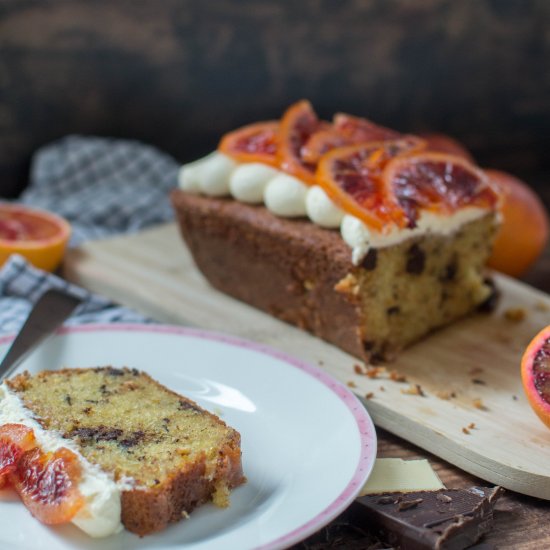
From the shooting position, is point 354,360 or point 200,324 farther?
point 200,324

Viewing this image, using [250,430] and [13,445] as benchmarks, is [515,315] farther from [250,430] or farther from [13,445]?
[13,445]

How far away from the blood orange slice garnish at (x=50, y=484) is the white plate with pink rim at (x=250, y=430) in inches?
2.3

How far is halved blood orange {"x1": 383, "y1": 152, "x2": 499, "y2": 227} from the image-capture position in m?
3.17

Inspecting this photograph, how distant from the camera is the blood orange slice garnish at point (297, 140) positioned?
11.0ft

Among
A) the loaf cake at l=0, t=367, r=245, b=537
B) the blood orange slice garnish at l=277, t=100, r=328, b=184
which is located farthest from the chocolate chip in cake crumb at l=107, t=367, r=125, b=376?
the blood orange slice garnish at l=277, t=100, r=328, b=184

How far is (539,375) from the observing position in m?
2.63

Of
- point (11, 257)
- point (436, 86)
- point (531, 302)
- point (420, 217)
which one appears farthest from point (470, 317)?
point (436, 86)

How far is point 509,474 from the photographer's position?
2.48 meters

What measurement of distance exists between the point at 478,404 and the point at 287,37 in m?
3.05

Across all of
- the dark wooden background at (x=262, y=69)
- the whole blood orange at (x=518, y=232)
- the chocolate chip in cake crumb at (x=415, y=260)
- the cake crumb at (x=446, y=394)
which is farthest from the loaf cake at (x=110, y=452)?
the dark wooden background at (x=262, y=69)

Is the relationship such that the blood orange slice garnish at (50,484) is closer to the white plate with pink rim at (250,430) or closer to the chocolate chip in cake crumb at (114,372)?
the white plate with pink rim at (250,430)

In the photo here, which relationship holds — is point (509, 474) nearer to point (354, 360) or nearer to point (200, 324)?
point (354, 360)

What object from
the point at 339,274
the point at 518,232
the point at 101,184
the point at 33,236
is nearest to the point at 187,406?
the point at 339,274

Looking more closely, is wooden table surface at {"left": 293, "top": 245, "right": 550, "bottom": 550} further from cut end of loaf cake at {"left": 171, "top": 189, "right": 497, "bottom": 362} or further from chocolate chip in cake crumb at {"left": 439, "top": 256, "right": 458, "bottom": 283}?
chocolate chip in cake crumb at {"left": 439, "top": 256, "right": 458, "bottom": 283}
